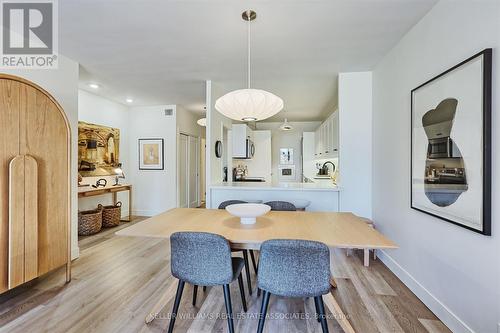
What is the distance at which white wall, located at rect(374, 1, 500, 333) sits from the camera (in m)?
1.45

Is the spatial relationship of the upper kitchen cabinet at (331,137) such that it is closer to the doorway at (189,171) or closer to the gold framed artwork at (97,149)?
the doorway at (189,171)

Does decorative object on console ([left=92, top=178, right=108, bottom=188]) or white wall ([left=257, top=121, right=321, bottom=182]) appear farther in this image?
white wall ([left=257, top=121, right=321, bottom=182])

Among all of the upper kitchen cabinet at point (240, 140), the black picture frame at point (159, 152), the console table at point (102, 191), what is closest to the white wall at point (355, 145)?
the upper kitchen cabinet at point (240, 140)

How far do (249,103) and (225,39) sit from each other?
2.82 ft

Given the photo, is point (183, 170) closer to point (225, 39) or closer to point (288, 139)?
point (288, 139)

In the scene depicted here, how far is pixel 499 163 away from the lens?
138cm

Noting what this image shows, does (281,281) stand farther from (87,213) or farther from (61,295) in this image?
(87,213)

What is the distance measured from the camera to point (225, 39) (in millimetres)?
2496

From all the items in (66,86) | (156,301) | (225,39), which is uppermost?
(225,39)

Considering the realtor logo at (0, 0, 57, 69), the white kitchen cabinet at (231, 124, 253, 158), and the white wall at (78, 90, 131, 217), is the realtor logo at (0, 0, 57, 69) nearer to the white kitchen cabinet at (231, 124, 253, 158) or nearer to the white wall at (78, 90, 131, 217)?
the white wall at (78, 90, 131, 217)

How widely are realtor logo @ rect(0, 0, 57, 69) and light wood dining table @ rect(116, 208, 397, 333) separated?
2.05m

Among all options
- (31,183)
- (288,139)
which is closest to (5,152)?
(31,183)

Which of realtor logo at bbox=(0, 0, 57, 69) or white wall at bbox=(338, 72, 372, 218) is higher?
realtor logo at bbox=(0, 0, 57, 69)

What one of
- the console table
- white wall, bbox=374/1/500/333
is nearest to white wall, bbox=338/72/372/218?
white wall, bbox=374/1/500/333
